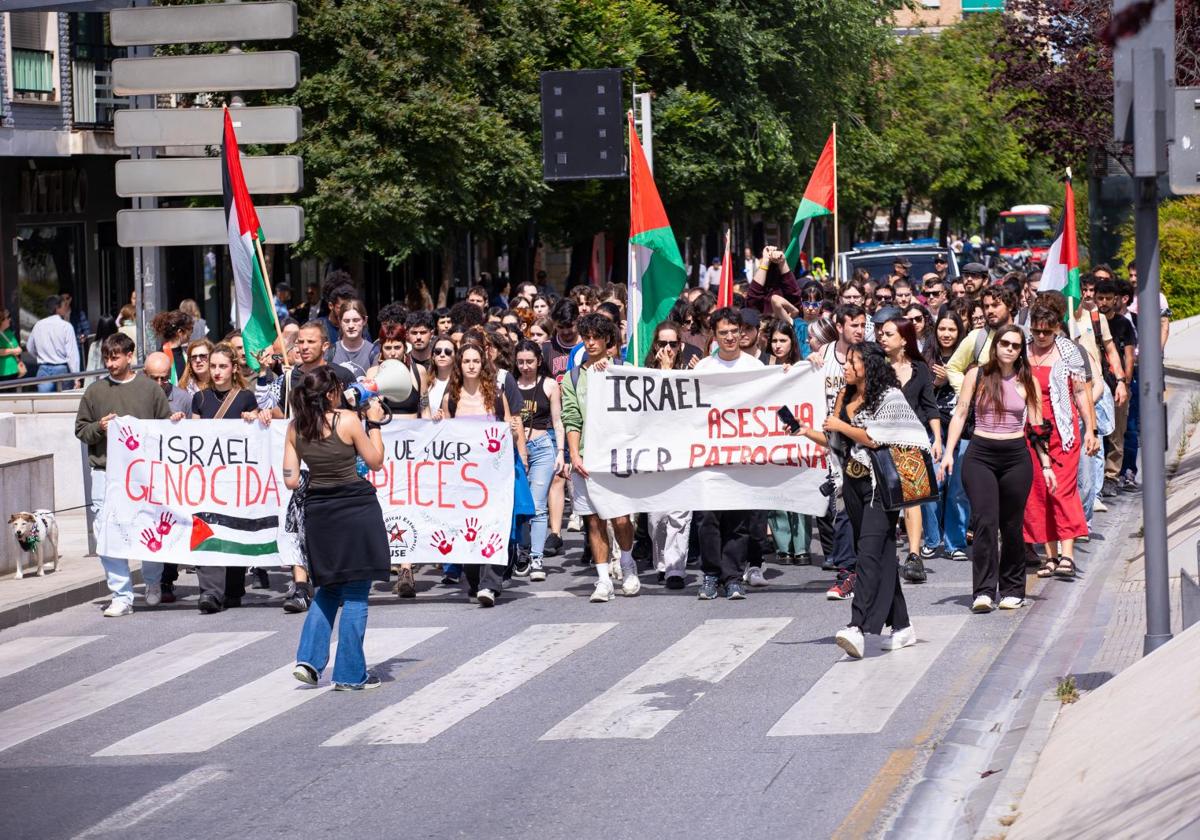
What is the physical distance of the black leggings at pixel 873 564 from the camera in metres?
10.2

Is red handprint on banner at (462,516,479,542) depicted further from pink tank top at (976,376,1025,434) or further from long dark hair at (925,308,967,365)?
long dark hair at (925,308,967,365)

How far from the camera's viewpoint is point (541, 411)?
→ 14.0 m

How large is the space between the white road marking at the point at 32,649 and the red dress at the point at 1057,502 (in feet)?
20.0

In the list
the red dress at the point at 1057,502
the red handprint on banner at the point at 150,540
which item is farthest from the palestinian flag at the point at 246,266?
the red dress at the point at 1057,502

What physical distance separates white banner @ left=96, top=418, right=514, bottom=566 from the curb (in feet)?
1.99

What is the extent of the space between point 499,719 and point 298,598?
3891 millimetres

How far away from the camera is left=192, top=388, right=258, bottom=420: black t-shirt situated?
1317cm

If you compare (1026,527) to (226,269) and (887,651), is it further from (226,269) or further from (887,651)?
(226,269)

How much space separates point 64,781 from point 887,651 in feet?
14.7

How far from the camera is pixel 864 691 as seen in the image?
9.45 meters

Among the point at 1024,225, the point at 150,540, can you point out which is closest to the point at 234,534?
the point at 150,540

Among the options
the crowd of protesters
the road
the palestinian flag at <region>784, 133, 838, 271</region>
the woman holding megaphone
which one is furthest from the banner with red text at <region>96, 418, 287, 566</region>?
the palestinian flag at <region>784, 133, 838, 271</region>

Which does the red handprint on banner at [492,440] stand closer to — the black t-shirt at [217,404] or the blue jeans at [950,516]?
the black t-shirt at [217,404]

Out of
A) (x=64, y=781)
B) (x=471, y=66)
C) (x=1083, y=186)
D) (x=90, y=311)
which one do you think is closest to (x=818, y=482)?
(x=64, y=781)
